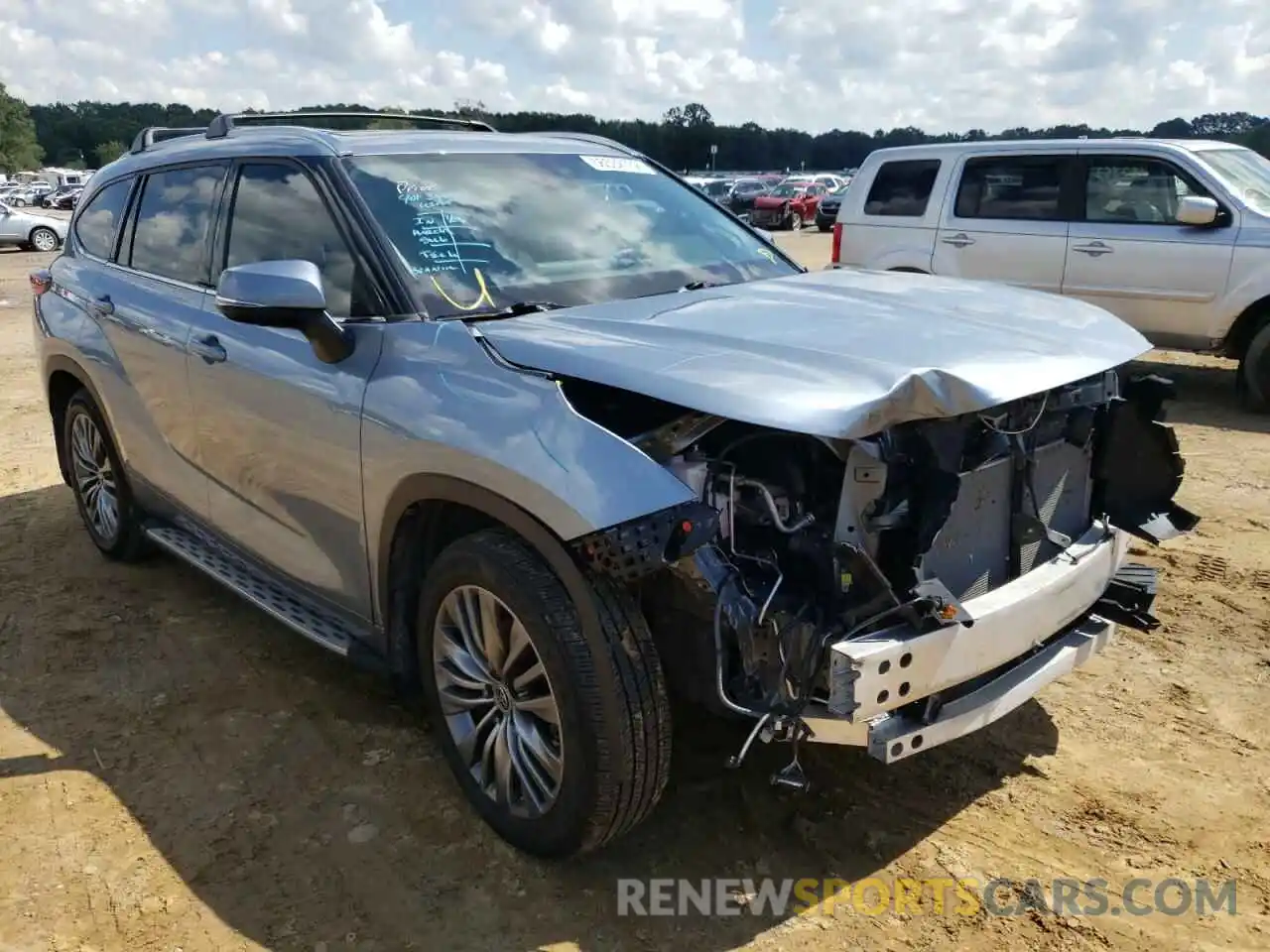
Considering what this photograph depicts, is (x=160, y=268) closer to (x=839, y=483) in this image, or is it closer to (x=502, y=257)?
(x=502, y=257)

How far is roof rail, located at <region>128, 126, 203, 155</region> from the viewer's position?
17.0ft

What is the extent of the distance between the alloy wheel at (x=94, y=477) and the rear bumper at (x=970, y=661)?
404cm

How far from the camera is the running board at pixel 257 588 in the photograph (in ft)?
11.4

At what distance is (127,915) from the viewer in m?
2.84

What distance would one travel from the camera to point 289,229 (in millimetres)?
3662

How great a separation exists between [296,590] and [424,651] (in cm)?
85

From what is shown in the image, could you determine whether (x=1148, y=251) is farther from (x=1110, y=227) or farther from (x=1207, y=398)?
(x=1207, y=398)

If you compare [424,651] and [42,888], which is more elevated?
[424,651]

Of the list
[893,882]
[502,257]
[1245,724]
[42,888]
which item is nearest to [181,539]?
[42,888]

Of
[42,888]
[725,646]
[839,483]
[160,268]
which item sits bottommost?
[42,888]

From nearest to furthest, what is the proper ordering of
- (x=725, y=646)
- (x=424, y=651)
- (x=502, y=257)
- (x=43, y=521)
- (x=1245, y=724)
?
(x=725, y=646)
(x=424, y=651)
(x=502, y=257)
(x=1245, y=724)
(x=43, y=521)

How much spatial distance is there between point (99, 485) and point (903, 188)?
737 centimetres

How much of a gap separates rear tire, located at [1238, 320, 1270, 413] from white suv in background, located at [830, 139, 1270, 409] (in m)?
0.01

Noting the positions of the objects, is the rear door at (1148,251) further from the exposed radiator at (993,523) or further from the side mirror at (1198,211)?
the exposed radiator at (993,523)
